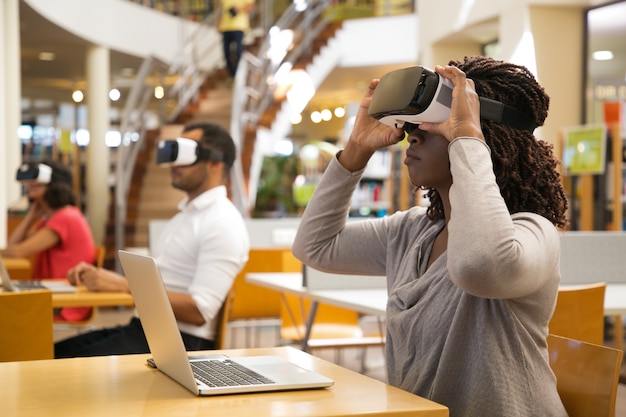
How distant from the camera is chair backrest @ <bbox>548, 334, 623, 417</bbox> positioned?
1.63 meters

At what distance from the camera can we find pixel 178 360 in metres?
1.45

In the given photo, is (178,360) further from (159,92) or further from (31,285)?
(159,92)

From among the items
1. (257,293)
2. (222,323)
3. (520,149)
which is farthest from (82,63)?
(520,149)

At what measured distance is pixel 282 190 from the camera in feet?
47.0

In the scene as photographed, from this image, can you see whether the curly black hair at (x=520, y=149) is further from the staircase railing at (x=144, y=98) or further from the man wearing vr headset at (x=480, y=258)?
the staircase railing at (x=144, y=98)

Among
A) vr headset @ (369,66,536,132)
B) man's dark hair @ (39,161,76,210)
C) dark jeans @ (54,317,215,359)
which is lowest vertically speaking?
dark jeans @ (54,317,215,359)

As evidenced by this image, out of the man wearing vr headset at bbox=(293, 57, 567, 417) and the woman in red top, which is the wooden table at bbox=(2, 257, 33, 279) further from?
the man wearing vr headset at bbox=(293, 57, 567, 417)

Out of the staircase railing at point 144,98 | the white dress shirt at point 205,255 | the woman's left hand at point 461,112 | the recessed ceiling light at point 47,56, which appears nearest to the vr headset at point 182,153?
the white dress shirt at point 205,255

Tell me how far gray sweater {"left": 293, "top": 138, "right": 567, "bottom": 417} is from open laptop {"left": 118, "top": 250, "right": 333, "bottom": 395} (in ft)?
0.76

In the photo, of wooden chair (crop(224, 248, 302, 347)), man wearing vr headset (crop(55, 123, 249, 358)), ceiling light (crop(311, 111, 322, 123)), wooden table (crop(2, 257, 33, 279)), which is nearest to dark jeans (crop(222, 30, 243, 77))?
wooden chair (crop(224, 248, 302, 347))

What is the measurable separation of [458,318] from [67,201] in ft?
11.8

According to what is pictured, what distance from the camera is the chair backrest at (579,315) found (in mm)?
2562

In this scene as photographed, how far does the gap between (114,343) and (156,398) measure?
157 cm

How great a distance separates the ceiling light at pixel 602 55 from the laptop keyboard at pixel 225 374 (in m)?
7.25
